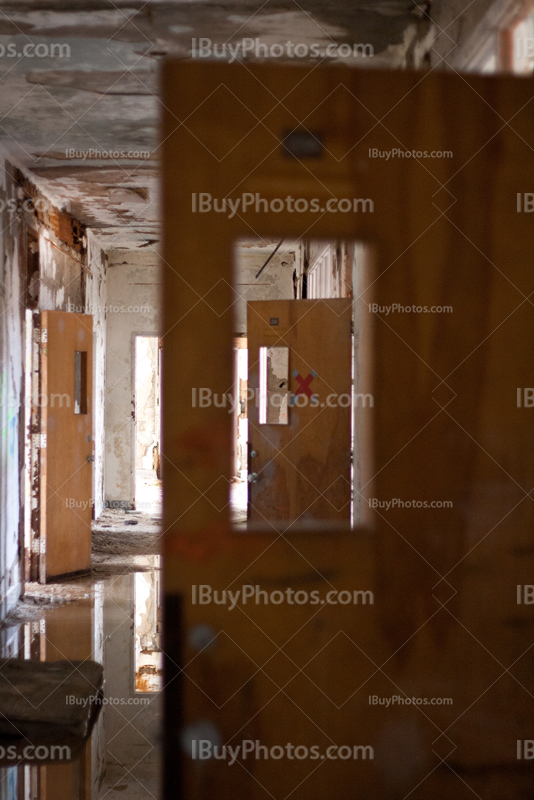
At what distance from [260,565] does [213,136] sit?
0.98m

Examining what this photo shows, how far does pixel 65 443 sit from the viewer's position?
518 centimetres

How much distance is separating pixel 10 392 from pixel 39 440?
68 cm

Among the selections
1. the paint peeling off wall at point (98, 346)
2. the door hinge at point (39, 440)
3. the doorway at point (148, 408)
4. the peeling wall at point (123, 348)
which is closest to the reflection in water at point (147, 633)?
the door hinge at point (39, 440)

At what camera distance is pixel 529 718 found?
4.91 ft

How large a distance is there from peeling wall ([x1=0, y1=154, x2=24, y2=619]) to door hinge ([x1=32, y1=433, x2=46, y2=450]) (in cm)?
32

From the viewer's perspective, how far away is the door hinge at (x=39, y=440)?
4938 millimetres

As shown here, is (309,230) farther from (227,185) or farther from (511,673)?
(511,673)

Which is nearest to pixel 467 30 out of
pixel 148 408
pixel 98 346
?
pixel 98 346

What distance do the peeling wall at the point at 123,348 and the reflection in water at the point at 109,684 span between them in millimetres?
2985

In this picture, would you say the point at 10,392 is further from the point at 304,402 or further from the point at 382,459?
the point at 382,459

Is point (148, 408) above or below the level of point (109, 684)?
above

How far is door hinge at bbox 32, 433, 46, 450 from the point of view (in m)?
4.94

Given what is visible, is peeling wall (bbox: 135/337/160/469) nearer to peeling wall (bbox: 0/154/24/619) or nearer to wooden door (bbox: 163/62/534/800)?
peeling wall (bbox: 0/154/24/619)

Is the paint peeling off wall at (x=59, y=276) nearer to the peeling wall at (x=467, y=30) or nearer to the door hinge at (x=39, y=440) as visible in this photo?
the door hinge at (x=39, y=440)
